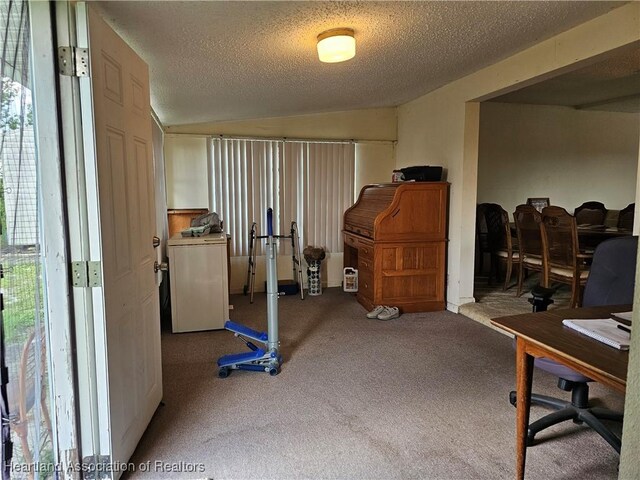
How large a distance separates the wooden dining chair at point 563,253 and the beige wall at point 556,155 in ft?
6.12

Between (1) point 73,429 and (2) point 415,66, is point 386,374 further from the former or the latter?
(2) point 415,66

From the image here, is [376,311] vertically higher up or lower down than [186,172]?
lower down

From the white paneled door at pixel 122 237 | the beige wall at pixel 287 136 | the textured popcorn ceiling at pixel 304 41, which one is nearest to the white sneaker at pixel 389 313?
the beige wall at pixel 287 136

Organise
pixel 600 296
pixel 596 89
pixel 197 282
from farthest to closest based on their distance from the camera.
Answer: pixel 596 89 < pixel 197 282 < pixel 600 296

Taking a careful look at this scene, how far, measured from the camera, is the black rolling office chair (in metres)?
1.94

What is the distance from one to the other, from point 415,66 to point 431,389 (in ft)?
8.13

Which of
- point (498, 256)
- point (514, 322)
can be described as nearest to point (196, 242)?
point (514, 322)

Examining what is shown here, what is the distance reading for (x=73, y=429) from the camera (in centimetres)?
161

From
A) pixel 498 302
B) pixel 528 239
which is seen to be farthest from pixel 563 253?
pixel 498 302

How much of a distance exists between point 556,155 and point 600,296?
436 cm

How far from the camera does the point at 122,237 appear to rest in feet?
5.86

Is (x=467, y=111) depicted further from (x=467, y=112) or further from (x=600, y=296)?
(x=600, y=296)

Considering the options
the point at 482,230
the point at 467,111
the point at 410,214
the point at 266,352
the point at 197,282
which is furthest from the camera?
the point at 482,230

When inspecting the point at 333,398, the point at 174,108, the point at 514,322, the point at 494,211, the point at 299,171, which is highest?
the point at 174,108
